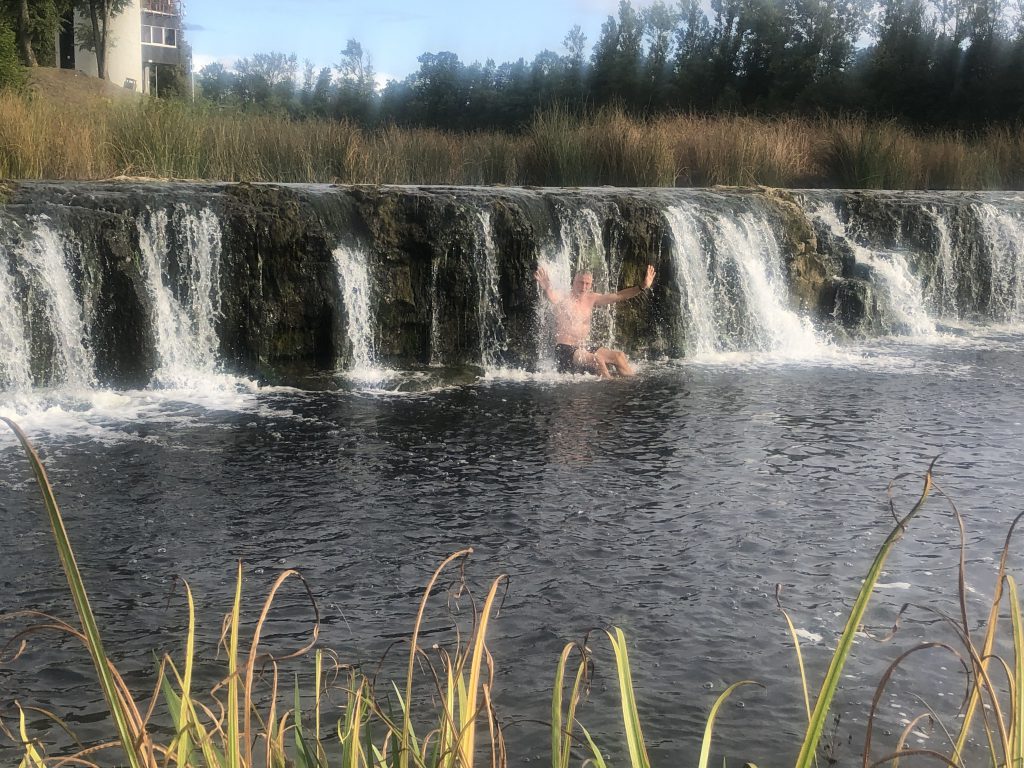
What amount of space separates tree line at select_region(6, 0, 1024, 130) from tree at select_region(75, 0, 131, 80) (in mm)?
2895

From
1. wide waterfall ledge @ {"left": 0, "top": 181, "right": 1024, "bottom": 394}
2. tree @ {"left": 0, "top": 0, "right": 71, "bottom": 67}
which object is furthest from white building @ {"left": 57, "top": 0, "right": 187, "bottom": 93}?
wide waterfall ledge @ {"left": 0, "top": 181, "right": 1024, "bottom": 394}

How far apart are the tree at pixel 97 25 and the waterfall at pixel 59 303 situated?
30.9m

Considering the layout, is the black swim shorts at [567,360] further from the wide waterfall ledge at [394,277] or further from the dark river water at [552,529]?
the dark river water at [552,529]

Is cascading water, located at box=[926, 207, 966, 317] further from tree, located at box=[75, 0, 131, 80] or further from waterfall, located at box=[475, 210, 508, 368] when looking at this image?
tree, located at box=[75, 0, 131, 80]

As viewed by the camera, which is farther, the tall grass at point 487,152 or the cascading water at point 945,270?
the cascading water at point 945,270

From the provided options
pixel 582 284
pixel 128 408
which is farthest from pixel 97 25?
pixel 128 408

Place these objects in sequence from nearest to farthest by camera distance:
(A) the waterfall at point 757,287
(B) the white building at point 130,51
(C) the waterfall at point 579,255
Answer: (C) the waterfall at point 579,255 < (A) the waterfall at point 757,287 < (B) the white building at point 130,51

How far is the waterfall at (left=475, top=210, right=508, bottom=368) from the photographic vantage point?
482 inches

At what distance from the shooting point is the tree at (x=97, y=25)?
3800cm

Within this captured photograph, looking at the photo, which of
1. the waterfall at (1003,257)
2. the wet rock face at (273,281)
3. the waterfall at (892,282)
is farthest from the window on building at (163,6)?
the wet rock face at (273,281)

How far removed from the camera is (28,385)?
977 cm

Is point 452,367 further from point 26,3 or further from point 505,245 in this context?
point 26,3

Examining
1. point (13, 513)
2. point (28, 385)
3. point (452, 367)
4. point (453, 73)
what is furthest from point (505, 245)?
point (453, 73)

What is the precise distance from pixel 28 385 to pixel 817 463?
6824 millimetres
